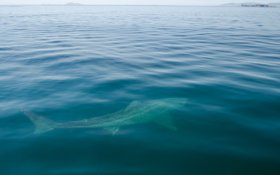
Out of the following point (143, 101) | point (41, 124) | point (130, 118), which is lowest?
point (130, 118)

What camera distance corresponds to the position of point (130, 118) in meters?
8.91

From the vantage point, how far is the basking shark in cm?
821

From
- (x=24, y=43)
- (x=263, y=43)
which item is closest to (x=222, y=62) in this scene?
(x=263, y=43)

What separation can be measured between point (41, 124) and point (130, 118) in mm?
3029

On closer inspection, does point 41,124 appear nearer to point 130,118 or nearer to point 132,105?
point 130,118

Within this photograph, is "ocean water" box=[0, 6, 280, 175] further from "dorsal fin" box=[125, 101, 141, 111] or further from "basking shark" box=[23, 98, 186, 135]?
"dorsal fin" box=[125, 101, 141, 111]

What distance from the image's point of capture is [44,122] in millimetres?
8211

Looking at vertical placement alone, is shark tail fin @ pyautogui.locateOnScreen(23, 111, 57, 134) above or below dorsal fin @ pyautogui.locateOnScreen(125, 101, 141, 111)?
above

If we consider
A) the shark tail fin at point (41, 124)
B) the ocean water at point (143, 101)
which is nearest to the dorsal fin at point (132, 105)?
the ocean water at point (143, 101)

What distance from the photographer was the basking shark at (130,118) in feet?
26.9

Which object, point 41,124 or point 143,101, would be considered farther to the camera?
point 143,101

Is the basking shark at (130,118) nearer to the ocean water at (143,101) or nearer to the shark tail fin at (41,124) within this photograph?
the shark tail fin at (41,124)

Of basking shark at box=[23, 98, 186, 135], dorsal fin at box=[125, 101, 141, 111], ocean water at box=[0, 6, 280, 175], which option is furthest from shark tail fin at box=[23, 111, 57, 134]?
dorsal fin at box=[125, 101, 141, 111]

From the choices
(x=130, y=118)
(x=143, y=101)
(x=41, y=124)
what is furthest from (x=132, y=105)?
(x=41, y=124)
